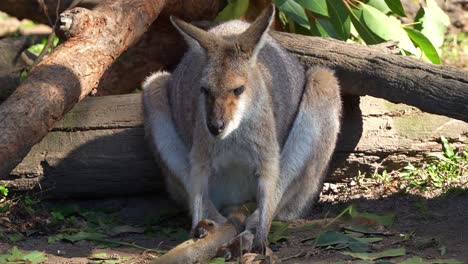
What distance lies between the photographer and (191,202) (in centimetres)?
620

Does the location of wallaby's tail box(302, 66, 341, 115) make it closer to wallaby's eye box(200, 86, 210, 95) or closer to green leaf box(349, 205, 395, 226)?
green leaf box(349, 205, 395, 226)

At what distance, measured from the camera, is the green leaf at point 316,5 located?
7.27 meters

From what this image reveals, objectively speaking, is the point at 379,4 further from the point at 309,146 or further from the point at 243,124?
the point at 243,124

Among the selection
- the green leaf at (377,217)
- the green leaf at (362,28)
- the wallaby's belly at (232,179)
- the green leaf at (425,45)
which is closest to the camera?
the wallaby's belly at (232,179)

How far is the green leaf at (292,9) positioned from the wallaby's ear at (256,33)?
1.86 metres

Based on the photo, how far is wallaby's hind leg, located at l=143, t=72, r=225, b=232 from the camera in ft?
21.3

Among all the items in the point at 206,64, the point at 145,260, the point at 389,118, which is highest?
the point at 206,64

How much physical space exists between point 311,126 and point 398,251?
1.41 metres

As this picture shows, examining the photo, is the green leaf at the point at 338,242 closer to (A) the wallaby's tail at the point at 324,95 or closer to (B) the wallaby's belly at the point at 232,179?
(B) the wallaby's belly at the point at 232,179

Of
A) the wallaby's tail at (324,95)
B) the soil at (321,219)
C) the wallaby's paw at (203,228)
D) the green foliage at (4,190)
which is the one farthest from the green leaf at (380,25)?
the green foliage at (4,190)

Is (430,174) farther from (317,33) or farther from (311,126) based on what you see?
(317,33)

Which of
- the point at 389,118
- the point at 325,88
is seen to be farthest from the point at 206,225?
the point at 389,118

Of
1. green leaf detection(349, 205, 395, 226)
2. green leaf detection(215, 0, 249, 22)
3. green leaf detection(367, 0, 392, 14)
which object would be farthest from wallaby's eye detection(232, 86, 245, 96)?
green leaf detection(367, 0, 392, 14)

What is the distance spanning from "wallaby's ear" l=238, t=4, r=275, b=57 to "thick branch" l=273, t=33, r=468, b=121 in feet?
4.59
